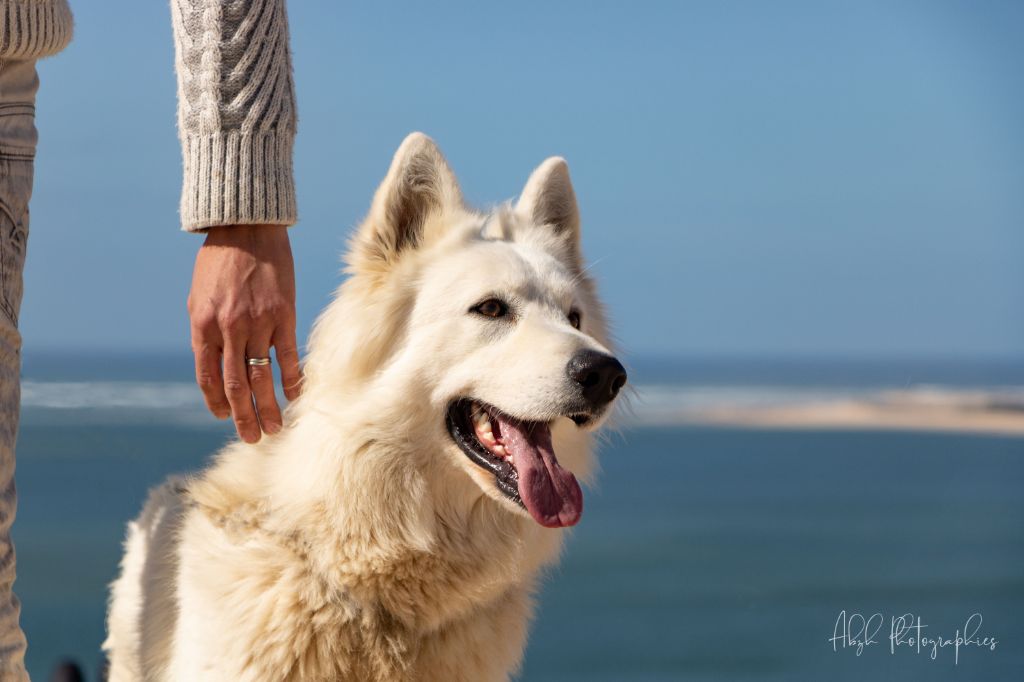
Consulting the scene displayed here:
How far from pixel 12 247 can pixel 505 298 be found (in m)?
1.43

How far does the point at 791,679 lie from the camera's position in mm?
8484

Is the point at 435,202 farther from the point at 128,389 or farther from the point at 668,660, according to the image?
the point at 128,389

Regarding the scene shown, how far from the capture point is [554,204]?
12.0 ft

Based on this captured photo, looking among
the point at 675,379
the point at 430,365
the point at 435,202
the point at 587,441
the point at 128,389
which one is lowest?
the point at 675,379

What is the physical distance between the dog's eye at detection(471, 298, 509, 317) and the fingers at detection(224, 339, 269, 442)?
0.74m

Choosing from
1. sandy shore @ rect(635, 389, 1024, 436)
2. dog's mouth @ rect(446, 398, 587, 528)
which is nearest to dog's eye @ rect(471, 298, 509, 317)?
dog's mouth @ rect(446, 398, 587, 528)

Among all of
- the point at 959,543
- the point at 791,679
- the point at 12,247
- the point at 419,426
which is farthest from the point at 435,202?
the point at 959,543

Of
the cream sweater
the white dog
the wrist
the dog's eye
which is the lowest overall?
the white dog

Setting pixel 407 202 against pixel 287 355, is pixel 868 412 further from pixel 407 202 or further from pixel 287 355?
pixel 287 355

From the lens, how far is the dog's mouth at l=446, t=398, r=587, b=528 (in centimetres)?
303

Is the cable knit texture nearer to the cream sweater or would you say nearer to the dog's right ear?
the cream sweater

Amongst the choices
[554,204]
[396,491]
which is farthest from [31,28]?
[554,204]

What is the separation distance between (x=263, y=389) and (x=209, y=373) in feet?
0.53

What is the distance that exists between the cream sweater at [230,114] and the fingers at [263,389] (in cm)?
30
